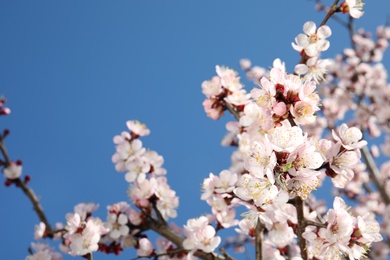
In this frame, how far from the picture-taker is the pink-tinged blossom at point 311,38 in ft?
8.21

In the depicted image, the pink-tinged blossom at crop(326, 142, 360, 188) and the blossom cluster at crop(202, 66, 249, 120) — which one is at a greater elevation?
the blossom cluster at crop(202, 66, 249, 120)

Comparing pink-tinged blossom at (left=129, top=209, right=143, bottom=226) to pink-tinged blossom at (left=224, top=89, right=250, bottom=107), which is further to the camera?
pink-tinged blossom at (left=129, top=209, right=143, bottom=226)

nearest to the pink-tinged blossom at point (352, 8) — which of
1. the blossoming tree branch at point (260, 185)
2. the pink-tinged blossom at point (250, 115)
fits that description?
the blossoming tree branch at point (260, 185)

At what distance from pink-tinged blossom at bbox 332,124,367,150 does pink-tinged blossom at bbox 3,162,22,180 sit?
2.92 metres

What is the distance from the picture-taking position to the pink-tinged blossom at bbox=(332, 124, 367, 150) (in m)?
1.90

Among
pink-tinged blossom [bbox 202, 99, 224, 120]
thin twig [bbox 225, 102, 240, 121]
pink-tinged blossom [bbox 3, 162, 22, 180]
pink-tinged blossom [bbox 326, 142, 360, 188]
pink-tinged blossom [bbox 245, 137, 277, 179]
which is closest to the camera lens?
pink-tinged blossom [bbox 245, 137, 277, 179]

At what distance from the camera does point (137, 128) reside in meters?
3.31

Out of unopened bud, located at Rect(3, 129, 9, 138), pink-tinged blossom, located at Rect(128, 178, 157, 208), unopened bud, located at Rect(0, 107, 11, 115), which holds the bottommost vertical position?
pink-tinged blossom, located at Rect(128, 178, 157, 208)

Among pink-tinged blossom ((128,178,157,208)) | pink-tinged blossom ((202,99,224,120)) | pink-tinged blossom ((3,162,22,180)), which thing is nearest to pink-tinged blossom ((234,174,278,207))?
pink-tinged blossom ((202,99,224,120))

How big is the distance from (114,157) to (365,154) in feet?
9.92

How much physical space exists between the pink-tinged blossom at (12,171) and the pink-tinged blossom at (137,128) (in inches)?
49.2

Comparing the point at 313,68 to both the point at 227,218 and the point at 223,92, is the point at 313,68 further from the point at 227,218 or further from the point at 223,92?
the point at 227,218

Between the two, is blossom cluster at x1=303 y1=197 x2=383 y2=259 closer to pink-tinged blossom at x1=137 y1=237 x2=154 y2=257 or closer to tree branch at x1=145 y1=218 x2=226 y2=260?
tree branch at x1=145 y1=218 x2=226 y2=260

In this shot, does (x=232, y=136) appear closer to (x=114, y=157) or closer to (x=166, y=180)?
(x=166, y=180)
